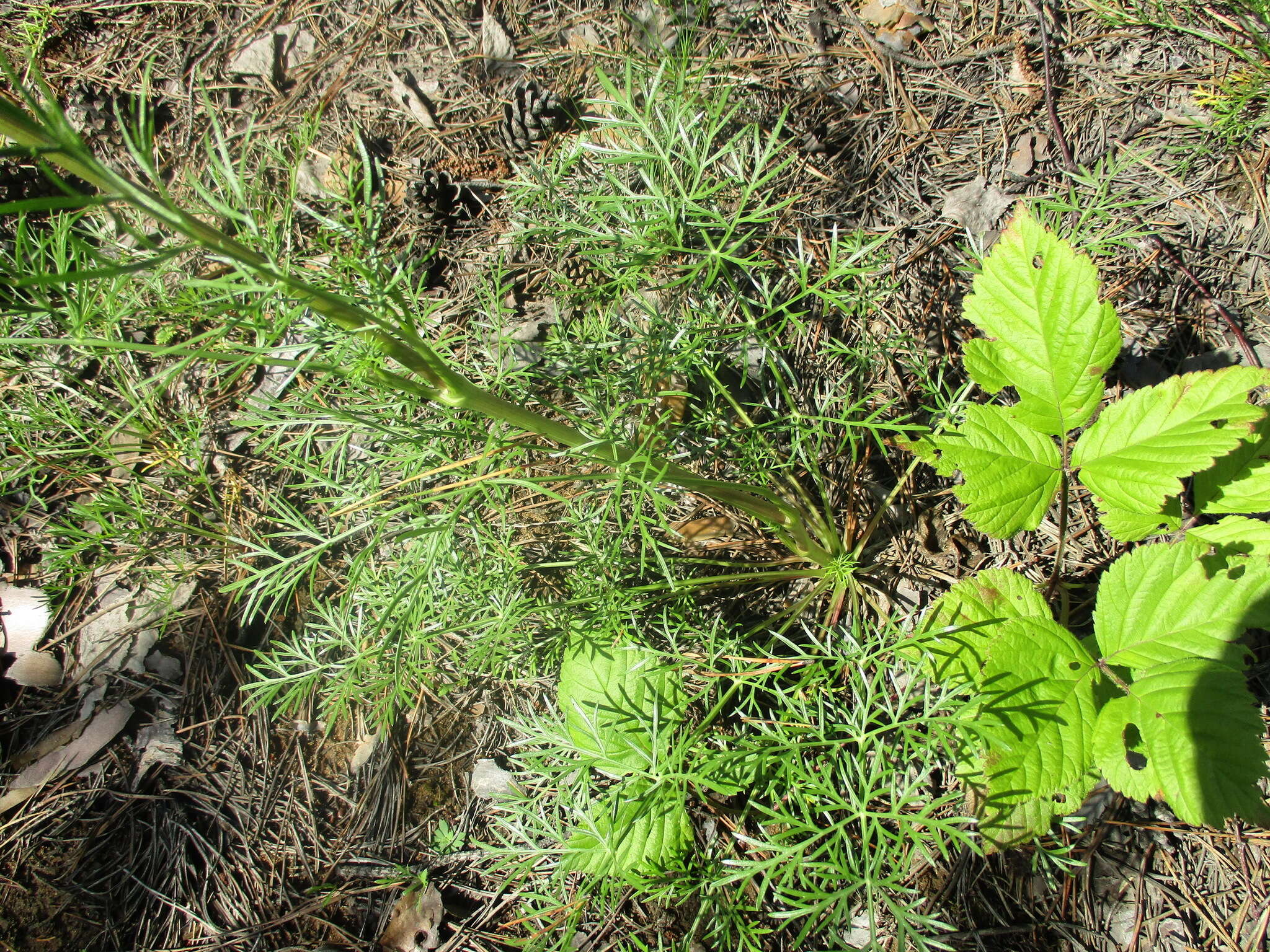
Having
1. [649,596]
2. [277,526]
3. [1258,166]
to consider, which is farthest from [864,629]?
[277,526]

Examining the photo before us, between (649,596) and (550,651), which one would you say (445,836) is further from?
(649,596)

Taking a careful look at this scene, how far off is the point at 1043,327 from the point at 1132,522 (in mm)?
497

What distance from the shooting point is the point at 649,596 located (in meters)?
2.09

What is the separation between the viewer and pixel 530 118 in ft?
8.52

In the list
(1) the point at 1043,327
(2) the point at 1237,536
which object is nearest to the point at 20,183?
(1) the point at 1043,327

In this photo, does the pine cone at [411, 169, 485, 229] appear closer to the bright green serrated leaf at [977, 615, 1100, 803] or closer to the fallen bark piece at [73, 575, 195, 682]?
the fallen bark piece at [73, 575, 195, 682]

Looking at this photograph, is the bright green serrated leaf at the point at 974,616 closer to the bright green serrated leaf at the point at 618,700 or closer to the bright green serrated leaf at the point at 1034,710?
the bright green serrated leaf at the point at 1034,710

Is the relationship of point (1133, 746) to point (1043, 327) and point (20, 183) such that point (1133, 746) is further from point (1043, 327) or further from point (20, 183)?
point (20, 183)

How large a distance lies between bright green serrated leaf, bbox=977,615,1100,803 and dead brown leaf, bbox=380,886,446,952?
5.30 feet

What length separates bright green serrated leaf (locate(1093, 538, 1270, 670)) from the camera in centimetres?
160

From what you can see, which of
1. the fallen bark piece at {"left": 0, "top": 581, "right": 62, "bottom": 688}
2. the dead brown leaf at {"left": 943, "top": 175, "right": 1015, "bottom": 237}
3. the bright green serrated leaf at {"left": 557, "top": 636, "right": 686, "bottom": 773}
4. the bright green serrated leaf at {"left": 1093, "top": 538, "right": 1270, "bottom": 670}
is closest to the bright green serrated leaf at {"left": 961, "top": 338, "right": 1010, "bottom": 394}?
the bright green serrated leaf at {"left": 1093, "top": 538, "right": 1270, "bottom": 670}

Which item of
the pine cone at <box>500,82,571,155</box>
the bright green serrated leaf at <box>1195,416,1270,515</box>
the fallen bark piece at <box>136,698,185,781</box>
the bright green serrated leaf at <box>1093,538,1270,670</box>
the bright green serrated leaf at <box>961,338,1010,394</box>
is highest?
the pine cone at <box>500,82,571,155</box>

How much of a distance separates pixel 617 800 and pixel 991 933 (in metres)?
1.05

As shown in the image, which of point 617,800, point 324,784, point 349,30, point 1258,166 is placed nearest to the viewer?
point 617,800
